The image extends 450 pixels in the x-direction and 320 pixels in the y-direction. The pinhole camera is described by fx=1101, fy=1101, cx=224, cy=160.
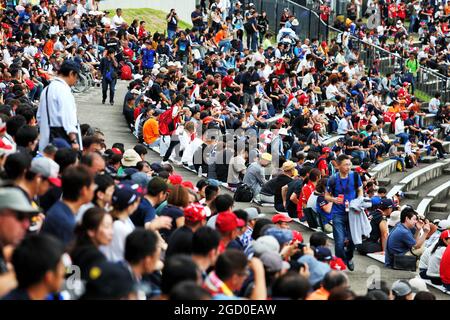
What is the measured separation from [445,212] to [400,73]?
1124 centimetres

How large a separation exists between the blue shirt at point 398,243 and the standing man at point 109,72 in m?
12.9

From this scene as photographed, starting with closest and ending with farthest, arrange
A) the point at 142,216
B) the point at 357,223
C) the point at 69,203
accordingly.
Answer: the point at 69,203, the point at 142,216, the point at 357,223

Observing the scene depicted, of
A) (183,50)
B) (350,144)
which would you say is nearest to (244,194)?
(350,144)

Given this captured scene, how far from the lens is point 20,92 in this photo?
19.7 meters

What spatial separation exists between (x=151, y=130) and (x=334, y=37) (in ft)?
59.6

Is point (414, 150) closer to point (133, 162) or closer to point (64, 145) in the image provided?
point (133, 162)

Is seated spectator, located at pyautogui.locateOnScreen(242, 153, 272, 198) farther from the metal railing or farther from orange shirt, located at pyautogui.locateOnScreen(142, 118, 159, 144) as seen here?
the metal railing

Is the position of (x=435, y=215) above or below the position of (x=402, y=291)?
below

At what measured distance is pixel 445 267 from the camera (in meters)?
15.9

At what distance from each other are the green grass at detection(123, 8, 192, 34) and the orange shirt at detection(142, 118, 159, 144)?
17.5m

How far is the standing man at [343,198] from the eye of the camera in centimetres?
1603

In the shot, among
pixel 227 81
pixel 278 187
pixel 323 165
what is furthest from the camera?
pixel 227 81

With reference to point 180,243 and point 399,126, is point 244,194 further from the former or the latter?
point 399,126

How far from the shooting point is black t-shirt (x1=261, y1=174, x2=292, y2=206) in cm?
1986
